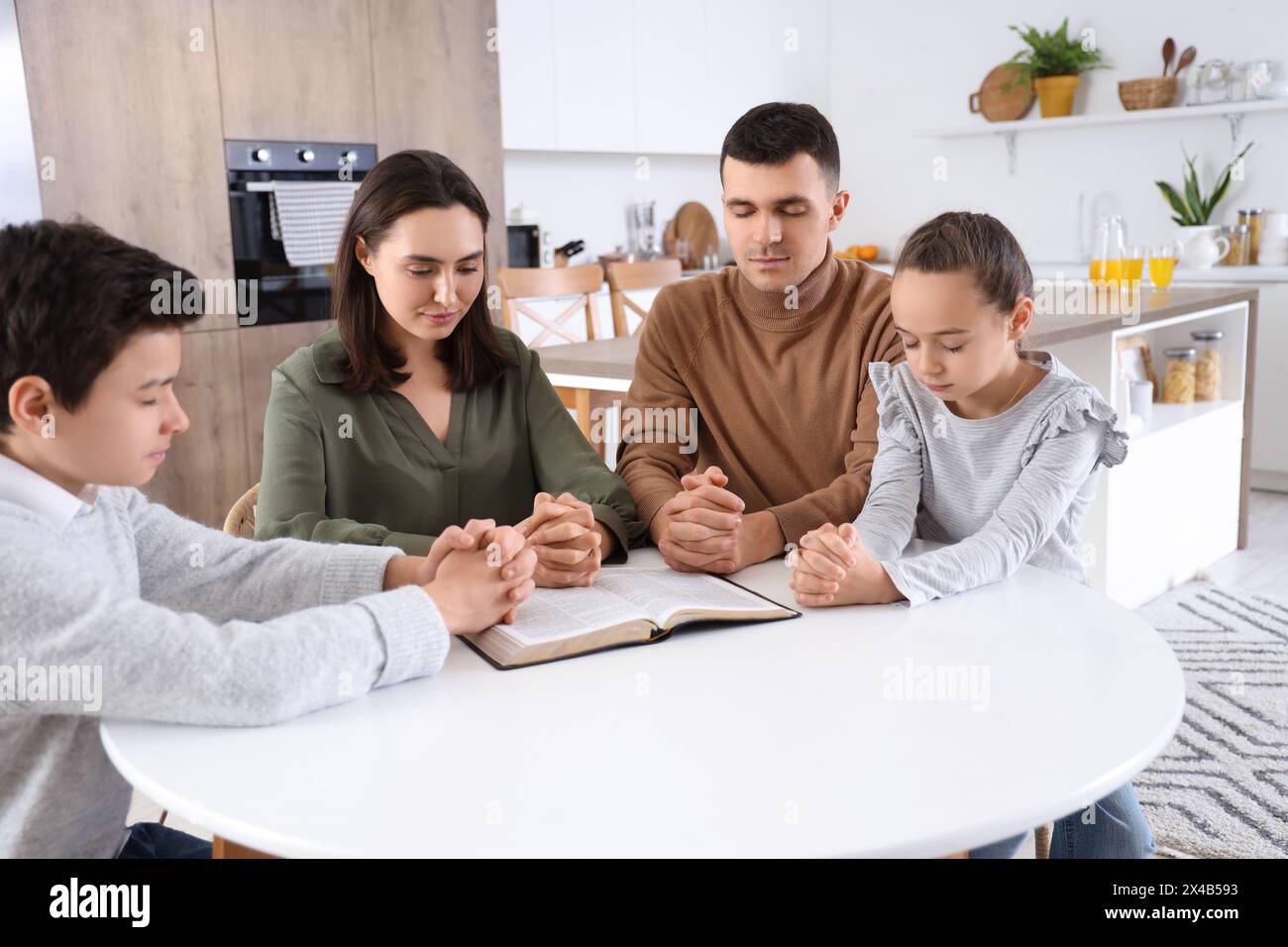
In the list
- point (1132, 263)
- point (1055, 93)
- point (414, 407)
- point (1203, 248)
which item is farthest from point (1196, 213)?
point (414, 407)

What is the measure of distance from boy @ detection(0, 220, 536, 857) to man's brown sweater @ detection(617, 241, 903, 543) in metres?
0.72

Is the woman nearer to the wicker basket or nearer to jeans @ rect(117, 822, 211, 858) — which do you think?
jeans @ rect(117, 822, 211, 858)

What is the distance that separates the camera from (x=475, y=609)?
111cm

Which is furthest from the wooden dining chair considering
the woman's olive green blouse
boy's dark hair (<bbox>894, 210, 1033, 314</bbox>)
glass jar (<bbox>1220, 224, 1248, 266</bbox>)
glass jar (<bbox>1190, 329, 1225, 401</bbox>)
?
glass jar (<bbox>1220, 224, 1248, 266</bbox>)

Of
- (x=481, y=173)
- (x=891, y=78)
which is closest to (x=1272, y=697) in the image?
(x=481, y=173)

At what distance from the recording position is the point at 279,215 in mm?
3588

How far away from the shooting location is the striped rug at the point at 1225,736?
6.79ft

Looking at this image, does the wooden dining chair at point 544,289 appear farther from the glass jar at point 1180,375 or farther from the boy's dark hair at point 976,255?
the boy's dark hair at point 976,255

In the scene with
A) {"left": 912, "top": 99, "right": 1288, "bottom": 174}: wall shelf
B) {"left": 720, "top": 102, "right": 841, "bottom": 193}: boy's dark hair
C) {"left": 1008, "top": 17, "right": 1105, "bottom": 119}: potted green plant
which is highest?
{"left": 1008, "top": 17, "right": 1105, "bottom": 119}: potted green plant

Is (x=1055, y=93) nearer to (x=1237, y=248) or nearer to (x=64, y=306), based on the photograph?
(x=1237, y=248)

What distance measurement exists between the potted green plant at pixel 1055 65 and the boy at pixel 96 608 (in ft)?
17.1

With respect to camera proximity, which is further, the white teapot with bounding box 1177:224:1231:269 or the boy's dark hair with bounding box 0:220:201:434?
the white teapot with bounding box 1177:224:1231:269

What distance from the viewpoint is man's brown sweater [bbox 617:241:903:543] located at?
170cm

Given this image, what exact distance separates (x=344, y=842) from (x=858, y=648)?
1.74 feet
